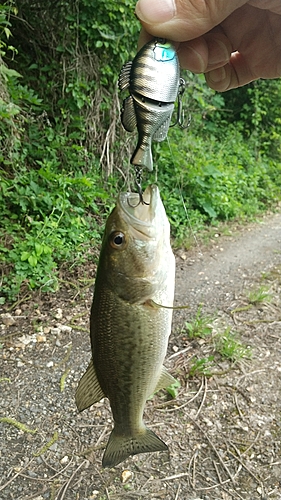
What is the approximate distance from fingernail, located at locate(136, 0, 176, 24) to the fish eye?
2.62 ft

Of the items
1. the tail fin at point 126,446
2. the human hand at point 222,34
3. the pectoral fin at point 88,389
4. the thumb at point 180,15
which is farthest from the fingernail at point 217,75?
the tail fin at point 126,446

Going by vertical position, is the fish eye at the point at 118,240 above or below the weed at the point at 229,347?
above

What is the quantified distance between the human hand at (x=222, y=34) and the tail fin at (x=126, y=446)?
1.66 meters

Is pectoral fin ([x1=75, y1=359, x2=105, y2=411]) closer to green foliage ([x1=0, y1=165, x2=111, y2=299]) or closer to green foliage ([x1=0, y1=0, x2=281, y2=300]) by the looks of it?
green foliage ([x1=0, y1=0, x2=281, y2=300])

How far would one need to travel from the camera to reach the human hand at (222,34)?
160 cm

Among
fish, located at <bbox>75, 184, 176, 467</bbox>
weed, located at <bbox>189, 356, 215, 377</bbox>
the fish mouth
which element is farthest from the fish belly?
weed, located at <bbox>189, 356, 215, 377</bbox>

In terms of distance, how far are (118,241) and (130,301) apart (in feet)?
0.78

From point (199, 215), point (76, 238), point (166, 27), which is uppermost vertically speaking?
point (166, 27)

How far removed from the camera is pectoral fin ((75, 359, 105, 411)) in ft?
5.71

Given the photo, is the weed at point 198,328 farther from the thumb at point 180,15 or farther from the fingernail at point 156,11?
the fingernail at point 156,11

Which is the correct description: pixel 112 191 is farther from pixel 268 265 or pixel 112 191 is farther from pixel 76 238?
pixel 268 265

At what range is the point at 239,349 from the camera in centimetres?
391

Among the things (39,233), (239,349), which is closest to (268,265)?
(239,349)

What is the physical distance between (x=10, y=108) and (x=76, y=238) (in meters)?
1.55
